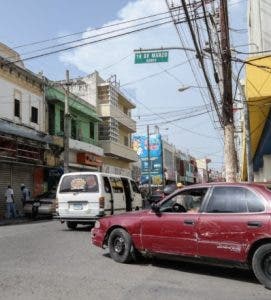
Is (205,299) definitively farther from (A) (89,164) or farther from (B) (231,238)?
(A) (89,164)

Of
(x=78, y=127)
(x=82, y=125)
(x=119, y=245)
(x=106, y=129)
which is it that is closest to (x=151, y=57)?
(x=119, y=245)

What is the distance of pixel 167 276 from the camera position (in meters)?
8.98

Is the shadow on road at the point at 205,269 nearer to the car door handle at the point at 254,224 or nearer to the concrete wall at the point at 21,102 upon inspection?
the car door handle at the point at 254,224

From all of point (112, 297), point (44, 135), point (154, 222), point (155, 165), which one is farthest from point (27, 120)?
point (155, 165)

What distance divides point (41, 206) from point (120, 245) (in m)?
15.7

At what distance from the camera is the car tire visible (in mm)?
8062

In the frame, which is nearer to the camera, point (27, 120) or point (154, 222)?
point (154, 222)

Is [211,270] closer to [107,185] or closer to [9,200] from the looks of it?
[107,185]

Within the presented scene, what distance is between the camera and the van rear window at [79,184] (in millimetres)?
17531

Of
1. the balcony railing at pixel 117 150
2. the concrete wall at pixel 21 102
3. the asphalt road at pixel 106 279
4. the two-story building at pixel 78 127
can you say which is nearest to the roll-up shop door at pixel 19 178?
the concrete wall at pixel 21 102

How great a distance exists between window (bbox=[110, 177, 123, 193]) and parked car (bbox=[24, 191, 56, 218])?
22.0ft

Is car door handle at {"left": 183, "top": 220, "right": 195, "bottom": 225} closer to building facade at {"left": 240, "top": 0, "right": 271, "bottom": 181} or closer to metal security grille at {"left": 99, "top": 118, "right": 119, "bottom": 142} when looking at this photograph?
building facade at {"left": 240, "top": 0, "right": 271, "bottom": 181}

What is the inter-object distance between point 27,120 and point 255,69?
19917 millimetres

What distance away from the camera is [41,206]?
25.4m
